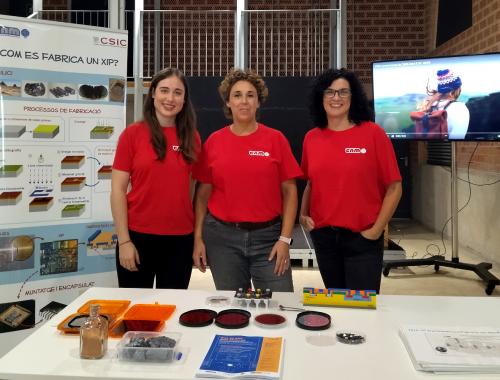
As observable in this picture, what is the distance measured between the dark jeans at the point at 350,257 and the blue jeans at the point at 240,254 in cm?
22

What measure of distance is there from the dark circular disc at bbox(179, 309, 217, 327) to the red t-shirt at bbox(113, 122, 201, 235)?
0.67 meters

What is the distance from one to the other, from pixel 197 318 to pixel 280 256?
2.30 feet

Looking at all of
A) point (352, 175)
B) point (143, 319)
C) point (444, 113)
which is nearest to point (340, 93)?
point (352, 175)

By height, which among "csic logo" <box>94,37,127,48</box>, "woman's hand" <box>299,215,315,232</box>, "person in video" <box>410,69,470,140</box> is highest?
"csic logo" <box>94,37,127,48</box>

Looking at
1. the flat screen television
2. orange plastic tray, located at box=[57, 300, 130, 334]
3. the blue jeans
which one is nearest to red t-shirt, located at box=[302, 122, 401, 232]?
the blue jeans

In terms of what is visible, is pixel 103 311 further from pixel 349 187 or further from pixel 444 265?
pixel 444 265

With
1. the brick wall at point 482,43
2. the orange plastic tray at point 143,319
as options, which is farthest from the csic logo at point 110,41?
the brick wall at point 482,43

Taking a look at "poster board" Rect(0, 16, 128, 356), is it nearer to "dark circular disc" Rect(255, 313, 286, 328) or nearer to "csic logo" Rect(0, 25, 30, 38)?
"csic logo" Rect(0, 25, 30, 38)

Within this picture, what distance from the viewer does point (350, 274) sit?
7.06ft

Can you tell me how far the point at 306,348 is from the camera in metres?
1.33

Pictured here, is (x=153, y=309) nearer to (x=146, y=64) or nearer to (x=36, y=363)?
(x=36, y=363)

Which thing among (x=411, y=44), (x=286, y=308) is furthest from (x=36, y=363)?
(x=411, y=44)

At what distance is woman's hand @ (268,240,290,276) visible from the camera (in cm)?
215

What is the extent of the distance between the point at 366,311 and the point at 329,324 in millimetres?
209
